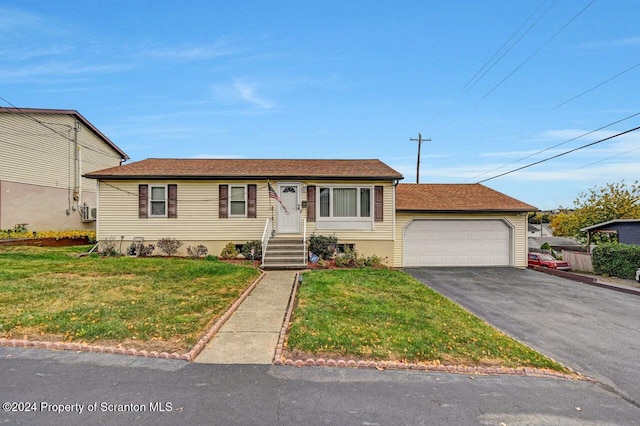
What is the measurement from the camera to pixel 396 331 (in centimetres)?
545

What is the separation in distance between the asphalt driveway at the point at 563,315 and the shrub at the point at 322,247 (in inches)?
132

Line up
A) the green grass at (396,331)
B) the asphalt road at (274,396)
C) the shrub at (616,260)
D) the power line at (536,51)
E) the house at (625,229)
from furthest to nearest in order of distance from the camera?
the house at (625,229) → the shrub at (616,260) → the power line at (536,51) → the green grass at (396,331) → the asphalt road at (274,396)

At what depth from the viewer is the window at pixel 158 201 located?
13.6 m

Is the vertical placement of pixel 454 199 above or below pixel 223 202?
above

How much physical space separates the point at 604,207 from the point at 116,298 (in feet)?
119

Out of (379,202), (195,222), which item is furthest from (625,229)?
(195,222)

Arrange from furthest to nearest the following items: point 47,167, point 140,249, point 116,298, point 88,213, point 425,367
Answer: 1. point 88,213
2. point 47,167
3. point 140,249
4. point 116,298
5. point 425,367

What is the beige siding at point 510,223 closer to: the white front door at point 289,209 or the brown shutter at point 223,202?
the white front door at point 289,209

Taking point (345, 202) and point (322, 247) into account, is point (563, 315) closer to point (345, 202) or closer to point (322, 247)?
point (322, 247)

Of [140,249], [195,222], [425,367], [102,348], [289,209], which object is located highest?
[289,209]

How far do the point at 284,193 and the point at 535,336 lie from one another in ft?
33.4

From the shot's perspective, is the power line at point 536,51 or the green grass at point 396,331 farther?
the power line at point 536,51

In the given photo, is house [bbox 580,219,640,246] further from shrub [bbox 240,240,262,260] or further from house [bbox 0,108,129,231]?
house [bbox 0,108,129,231]

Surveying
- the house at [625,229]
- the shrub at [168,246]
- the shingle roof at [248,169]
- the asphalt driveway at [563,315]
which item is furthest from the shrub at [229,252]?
the house at [625,229]
